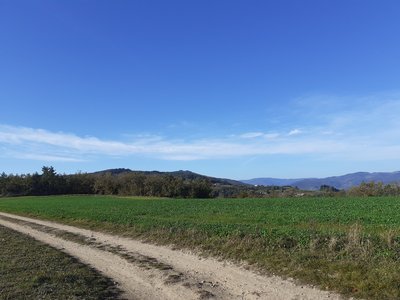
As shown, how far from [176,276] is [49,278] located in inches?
140

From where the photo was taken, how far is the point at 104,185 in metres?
119

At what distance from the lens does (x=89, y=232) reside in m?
23.7

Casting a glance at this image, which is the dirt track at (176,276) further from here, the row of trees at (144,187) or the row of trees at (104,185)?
the row of trees at (104,185)

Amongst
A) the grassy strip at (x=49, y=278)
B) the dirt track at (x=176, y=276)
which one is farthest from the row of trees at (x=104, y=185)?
the grassy strip at (x=49, y=278)

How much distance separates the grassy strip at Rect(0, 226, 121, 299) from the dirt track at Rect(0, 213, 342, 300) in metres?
0.52

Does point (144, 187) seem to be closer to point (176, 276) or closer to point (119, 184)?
point (119, 184)

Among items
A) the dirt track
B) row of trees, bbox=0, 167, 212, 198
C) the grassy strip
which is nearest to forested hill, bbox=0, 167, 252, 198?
row of trees, bbox=0, 167, 212, 198

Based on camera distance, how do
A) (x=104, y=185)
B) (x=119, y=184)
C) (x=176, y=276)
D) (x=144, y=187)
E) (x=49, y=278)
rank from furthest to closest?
(x=104, y=185)
(x=119, y=184)
(x=144, y=187)
(x=176, y=276)
(x=49, y=278)

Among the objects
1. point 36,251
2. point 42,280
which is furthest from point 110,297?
point 36,251

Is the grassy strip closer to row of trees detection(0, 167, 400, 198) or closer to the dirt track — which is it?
the dirt track

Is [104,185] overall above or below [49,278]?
above

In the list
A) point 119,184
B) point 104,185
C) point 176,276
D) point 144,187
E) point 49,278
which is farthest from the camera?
point 104,185

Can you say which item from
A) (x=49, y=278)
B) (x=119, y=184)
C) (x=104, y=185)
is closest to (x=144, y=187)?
(x=119, y=184)

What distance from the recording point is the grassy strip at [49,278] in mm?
10125
